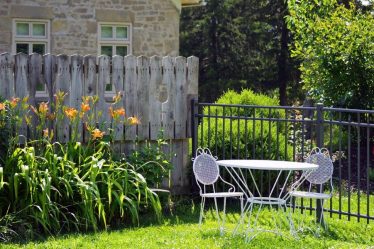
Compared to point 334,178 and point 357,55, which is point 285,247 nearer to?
point 334,178

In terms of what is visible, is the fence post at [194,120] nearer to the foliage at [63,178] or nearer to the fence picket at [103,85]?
the foliage at [63,178]

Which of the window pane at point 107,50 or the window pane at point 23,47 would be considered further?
Answer: the window pane at point 107,50

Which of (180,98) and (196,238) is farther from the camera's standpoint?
(180,98)

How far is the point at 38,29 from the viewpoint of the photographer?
48.7 feet

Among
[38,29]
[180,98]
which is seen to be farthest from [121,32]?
[180,98]

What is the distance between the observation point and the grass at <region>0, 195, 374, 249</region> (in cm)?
688

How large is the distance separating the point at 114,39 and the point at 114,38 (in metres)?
0.03

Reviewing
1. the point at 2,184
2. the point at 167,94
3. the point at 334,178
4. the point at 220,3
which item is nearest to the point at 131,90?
the point at 167,94

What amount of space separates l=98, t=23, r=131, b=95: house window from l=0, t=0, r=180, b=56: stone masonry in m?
0.14

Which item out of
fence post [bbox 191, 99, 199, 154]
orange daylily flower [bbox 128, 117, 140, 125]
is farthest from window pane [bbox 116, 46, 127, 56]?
orange daylily flower [bbox 128, 117, 140, 125]

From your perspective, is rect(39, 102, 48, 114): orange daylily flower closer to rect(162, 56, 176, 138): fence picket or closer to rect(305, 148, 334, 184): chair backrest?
rect(162, 56, 176, 138): fence picket

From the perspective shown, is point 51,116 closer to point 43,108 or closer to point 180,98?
point 43,108

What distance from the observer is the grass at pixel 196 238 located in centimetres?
688

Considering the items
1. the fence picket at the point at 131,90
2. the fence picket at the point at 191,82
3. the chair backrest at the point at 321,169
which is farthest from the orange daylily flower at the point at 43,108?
the chair backrest at the point at 321,169
